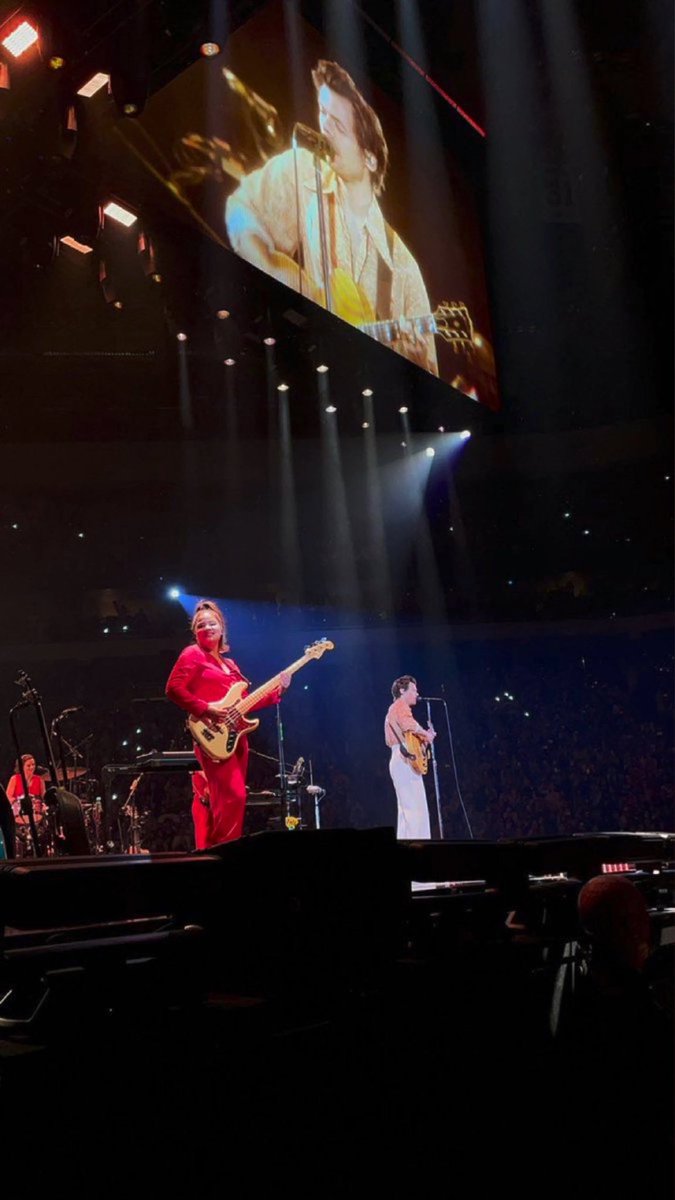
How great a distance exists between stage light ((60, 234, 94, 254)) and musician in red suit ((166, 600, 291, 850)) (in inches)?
140

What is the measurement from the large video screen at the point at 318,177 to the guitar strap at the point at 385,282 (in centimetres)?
1

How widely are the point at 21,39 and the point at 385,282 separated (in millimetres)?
3338

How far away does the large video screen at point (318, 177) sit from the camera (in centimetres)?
665

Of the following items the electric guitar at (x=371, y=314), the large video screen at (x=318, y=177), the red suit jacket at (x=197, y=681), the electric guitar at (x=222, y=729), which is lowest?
the electric guitar at (x=222, y=729)

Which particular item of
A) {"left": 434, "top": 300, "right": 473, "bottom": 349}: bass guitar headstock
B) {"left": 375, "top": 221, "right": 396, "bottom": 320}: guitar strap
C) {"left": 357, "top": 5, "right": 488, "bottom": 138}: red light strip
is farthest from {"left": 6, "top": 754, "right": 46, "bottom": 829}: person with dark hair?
{"left": 357, "top": 5, "right": 488, "bottom": 138}: red light strip

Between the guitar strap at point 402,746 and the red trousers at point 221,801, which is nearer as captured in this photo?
the red trousers at point 221,801

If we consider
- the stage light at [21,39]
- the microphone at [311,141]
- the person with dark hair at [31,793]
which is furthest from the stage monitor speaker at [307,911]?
the person with dark hair at [31,793]

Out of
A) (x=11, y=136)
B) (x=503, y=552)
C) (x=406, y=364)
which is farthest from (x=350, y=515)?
(x=11, y=136)

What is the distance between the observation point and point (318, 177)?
7023mm

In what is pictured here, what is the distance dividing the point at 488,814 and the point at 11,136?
38.5 ft

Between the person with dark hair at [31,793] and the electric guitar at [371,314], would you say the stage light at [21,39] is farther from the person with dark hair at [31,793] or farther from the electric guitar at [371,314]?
the person with dark hair at [31,793]

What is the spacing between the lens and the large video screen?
6.65m

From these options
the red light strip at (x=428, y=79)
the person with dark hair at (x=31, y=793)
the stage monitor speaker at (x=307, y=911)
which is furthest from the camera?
the red light strip at (x=428, y=79)

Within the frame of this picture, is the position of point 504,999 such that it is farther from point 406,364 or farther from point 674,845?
point 406,364
